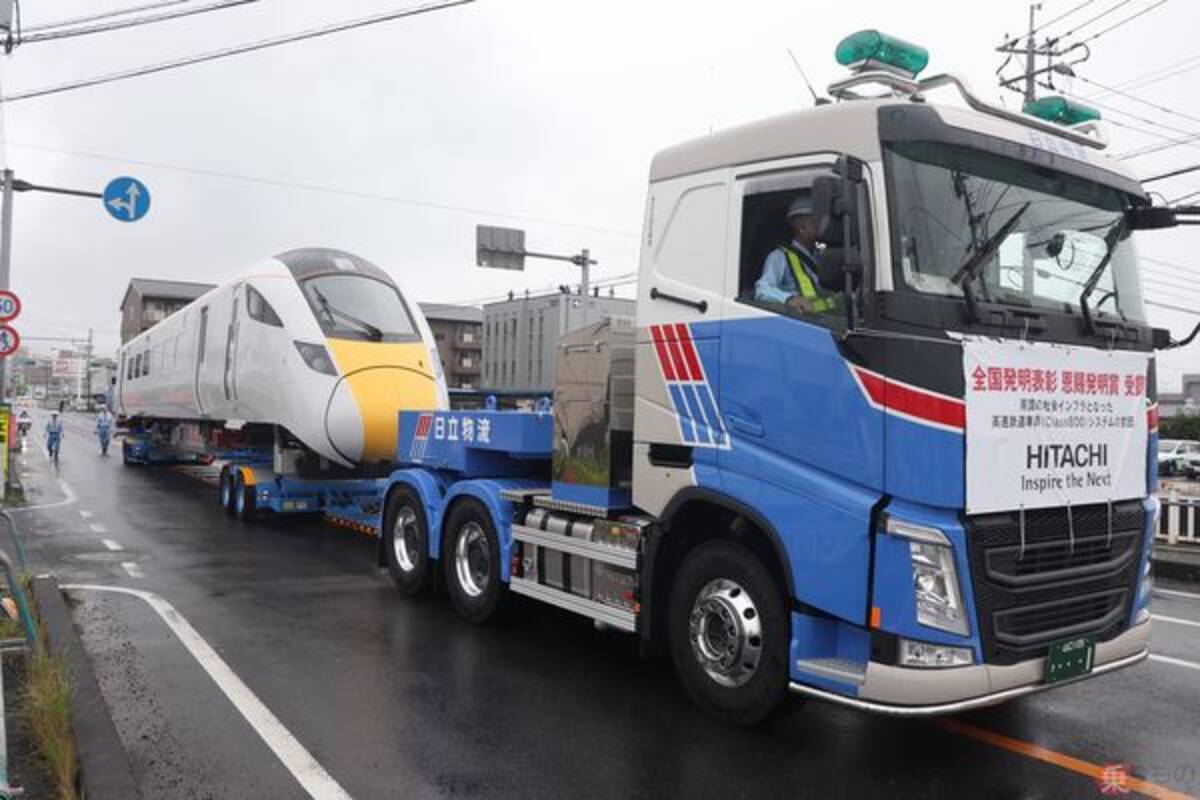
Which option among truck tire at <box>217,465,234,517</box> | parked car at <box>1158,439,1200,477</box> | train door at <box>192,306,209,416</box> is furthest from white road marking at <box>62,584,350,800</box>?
parked car at <box>1158,439,1200,477</box>

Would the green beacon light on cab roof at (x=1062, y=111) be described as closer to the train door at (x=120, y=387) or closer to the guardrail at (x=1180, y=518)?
the guardrail at (x=1180, y=518)

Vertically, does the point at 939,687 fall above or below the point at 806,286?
below

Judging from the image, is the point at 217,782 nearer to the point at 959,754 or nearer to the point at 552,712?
the point at 552,712

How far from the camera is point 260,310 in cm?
1284

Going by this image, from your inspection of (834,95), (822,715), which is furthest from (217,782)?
(834,95)

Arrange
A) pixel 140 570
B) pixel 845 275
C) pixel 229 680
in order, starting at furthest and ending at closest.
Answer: pixel 140 570 → pixel 229 680 → pixel 845 275

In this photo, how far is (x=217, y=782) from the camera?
169 inches

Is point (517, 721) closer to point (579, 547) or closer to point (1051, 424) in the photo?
point (579, 547)

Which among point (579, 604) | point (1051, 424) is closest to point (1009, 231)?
point (1051, 424)

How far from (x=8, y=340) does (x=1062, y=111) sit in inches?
631

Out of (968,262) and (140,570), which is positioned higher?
(968,262)

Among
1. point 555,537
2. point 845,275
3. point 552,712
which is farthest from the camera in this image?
point 555,537

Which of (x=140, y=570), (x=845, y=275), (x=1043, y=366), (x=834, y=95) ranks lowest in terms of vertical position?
(x=140, y=570)

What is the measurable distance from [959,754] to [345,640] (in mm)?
4370
